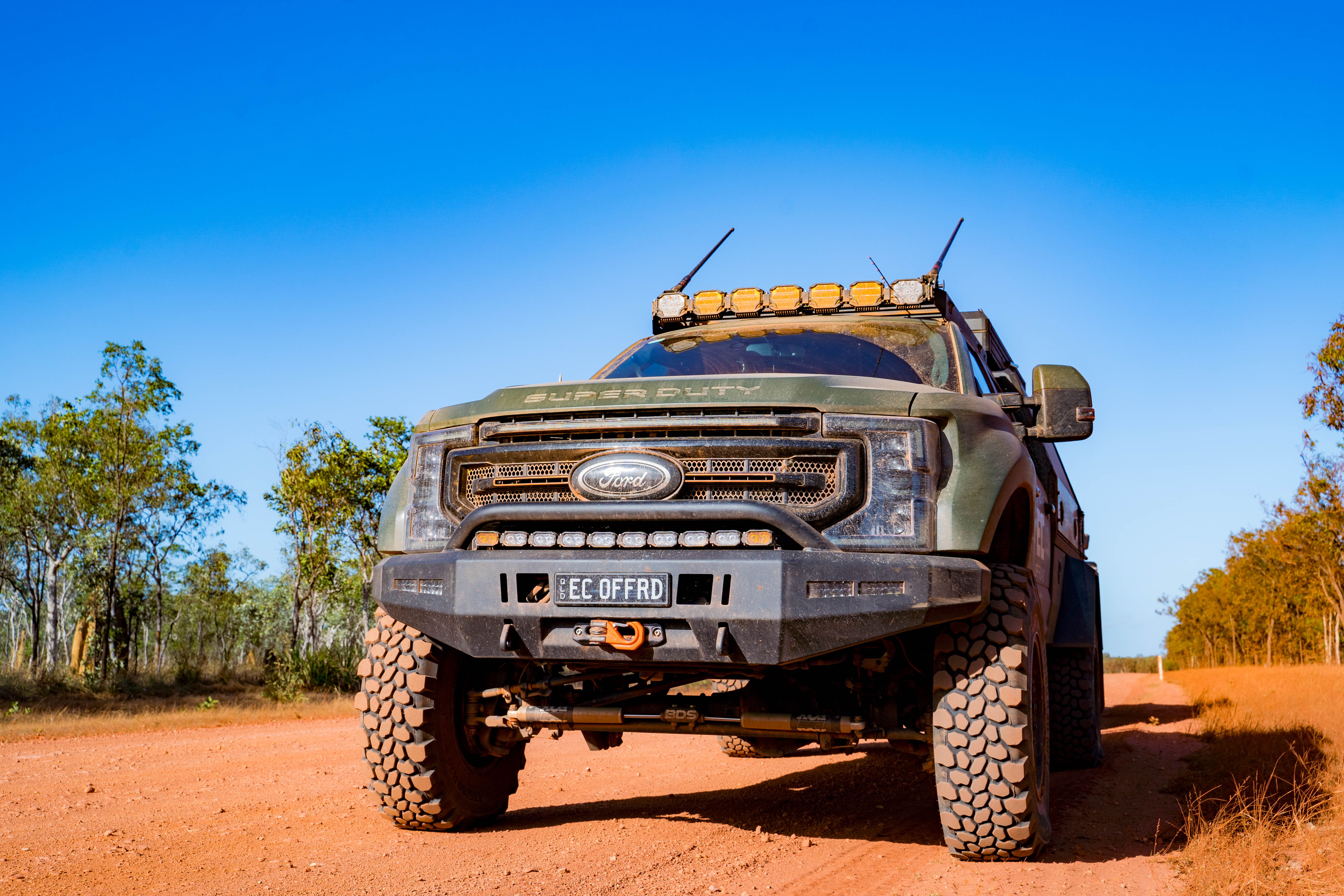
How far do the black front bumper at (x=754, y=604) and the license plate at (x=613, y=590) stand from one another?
0.02 meters

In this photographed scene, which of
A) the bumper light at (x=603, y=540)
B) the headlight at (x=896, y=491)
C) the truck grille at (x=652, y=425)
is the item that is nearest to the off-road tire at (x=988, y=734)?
the headlight at (x=896, y=491)

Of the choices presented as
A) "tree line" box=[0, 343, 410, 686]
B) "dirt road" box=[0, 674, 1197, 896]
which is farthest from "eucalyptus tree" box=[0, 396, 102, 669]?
"dirt road" box=[0, 674, 1197, 896]

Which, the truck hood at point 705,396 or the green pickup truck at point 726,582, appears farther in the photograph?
the truck hood at point 705,396

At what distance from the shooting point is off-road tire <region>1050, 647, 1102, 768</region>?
24.5 ft

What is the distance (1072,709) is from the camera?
24.7 ft

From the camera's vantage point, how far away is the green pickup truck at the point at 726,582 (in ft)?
12.8

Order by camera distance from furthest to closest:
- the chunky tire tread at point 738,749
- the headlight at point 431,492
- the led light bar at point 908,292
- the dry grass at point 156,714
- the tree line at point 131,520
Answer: the tree line at point 131,520
the dry grass at point 156,714
the chunky tire tread at point 738,749
the led light bar at point 908,292
the headlight at point 431,492

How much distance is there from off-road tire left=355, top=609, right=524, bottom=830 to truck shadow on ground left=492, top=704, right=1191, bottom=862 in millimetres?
430

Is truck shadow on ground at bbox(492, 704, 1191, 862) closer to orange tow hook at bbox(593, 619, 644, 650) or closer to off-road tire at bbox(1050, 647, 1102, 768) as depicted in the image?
off-road tire at bbox(1050, 647, 1102, 768)

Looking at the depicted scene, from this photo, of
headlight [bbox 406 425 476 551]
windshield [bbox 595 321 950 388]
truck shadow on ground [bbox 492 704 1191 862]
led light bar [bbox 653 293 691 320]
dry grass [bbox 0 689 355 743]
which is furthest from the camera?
dry grass [bbox 0 689 355 743]

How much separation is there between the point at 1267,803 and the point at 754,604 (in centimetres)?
349

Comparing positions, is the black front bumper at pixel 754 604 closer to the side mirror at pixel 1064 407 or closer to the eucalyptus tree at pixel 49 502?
the side mirror at pixel 1064 407

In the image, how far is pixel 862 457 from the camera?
406 cm

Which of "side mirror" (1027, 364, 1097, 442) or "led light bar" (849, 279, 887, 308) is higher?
"led light bar" (849, 279, 887, 308)
